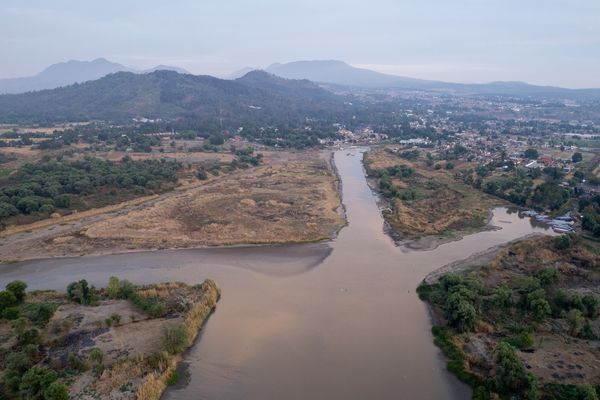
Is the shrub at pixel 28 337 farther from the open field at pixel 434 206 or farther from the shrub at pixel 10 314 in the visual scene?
the open field at pixel 434 206

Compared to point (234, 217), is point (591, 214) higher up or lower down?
higher up

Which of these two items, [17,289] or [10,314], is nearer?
[10,314]

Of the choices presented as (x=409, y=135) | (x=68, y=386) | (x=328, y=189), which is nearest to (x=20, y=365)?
(x=68, y=386)

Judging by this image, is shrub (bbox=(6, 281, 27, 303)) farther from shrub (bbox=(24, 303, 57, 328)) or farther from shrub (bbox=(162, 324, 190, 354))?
shrub (bbox=(162, 324, 190, 354))

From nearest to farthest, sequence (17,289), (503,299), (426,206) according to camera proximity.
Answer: (503,299), (17,289), (426,206)

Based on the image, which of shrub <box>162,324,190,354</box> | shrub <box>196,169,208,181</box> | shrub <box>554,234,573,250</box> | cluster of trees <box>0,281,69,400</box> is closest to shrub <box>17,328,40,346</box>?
cluster of trees <box>0,281,69,400</box>

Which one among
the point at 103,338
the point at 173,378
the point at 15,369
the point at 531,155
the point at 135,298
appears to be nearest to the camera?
the point at 15,369

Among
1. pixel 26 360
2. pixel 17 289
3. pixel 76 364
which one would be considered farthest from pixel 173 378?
pixel 17 289

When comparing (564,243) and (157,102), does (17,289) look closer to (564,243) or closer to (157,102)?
(564,243)
